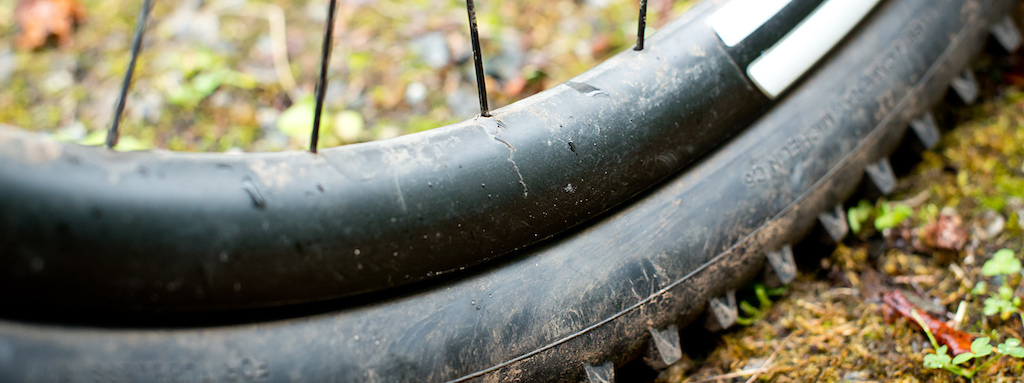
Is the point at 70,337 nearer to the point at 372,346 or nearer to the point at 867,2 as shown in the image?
the point at 372,346

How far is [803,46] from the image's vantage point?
3.22ft

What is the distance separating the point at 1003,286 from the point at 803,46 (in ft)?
1.71

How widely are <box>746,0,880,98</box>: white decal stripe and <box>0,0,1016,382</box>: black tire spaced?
0.05 metres

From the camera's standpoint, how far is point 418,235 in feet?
2.46

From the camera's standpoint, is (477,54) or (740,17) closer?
(477,54)

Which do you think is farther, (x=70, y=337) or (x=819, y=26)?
(x=819, y=26)

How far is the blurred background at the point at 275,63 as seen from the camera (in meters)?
1.54

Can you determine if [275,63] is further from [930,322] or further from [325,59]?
[930,322]

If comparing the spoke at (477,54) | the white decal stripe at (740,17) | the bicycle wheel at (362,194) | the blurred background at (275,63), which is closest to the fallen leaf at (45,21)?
the blurred background at (275,63)

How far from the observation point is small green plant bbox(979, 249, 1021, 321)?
3.10 feet

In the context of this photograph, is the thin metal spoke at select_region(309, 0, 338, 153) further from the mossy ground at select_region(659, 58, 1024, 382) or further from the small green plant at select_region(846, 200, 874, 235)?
the small green plant at select_region(846, 200, 874, 235)

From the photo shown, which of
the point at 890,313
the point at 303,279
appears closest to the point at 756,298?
the point at 890,313

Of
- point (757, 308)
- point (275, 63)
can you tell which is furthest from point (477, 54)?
point (275, 63)

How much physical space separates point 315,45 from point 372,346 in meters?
1.25
